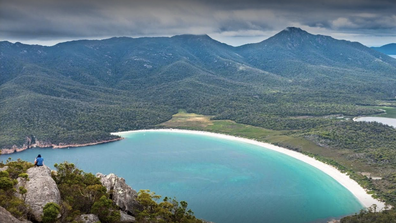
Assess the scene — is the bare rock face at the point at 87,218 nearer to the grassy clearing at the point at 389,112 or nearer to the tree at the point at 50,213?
the tree at the point at 50,213

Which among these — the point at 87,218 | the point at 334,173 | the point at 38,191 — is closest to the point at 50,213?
the point at 38,191

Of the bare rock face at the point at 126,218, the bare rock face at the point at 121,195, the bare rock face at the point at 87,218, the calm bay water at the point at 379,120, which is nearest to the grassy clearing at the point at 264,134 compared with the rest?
the calm bay water at the point at 379,120

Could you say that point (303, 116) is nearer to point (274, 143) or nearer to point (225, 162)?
point (274, 143)

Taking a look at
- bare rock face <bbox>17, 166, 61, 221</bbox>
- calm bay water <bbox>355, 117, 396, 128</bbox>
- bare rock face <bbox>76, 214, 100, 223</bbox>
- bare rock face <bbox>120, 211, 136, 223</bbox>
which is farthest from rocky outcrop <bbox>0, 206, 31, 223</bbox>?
calm bay water <bbox>355, 117, 396, 128</bbox>

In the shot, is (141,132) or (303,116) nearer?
(141,132)

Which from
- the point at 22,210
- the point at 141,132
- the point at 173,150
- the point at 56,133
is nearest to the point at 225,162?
the point at 173,150

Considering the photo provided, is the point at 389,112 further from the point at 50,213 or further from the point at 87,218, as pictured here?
the point at 50,213
